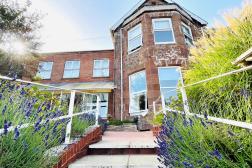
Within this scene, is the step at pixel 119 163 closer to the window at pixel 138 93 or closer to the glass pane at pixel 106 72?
the window at pixel 138 93

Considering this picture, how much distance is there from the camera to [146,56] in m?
9.48

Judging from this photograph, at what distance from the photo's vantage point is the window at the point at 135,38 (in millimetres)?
10513

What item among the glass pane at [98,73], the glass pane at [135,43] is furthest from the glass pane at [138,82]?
the glass pane at [98,73]

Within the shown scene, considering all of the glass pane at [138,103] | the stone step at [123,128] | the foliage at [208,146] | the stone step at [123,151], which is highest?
the glass pane at [138,103]

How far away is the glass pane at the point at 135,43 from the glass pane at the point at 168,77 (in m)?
2.39

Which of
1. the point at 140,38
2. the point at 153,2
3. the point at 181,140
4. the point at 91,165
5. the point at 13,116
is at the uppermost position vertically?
the point at 153,2

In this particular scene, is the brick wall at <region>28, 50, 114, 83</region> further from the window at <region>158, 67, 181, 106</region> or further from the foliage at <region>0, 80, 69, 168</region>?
the foliage at <region>0, 80, 69, 168</region>

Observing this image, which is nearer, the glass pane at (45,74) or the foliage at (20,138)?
the foliage at (20,138)

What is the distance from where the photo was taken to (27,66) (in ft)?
37.9

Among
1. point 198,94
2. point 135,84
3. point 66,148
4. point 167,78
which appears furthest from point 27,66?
point 198,94

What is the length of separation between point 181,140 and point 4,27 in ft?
41.9

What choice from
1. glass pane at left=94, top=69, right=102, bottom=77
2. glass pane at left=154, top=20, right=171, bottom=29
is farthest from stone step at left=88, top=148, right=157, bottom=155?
glass pane at left=94, top=69, right=102, bottom=77

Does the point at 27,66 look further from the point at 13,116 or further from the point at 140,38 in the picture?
the point at 13,116

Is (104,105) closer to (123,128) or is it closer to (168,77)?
(123,128)
